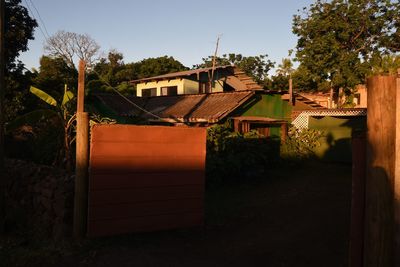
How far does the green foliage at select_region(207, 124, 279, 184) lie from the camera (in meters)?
14.5

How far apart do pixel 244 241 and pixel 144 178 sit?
2.11m

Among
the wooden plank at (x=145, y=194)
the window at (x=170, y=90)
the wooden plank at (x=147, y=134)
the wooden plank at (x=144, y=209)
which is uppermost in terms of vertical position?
the window at (x=170, y=90)

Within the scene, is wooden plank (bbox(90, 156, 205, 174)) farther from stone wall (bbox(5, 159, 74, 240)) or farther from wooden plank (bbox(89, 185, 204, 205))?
stone wall (bbox(5, 159, 74, 240))

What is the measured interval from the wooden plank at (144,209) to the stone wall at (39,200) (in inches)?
24.8

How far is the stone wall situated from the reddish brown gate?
68cm

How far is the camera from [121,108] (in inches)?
915

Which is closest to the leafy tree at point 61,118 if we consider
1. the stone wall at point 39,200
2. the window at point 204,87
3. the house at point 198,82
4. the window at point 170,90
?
the stone wall at point 39,200

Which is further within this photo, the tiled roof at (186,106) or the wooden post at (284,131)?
the wooden post at (284,131)

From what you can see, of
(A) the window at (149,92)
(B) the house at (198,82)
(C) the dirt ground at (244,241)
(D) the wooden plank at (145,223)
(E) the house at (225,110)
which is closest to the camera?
(C) the dirt ground at (244,241)

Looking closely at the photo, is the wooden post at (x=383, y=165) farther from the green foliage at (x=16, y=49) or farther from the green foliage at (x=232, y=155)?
the green foliage at (x=16, y=49)

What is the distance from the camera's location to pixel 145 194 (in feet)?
25.8

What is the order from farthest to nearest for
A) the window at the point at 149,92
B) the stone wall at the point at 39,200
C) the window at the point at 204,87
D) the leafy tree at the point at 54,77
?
the window at the point at 149,92, the window at the point at 204,87, the leafy tree at the point at 54,77, the stone wall at the point at 39,200

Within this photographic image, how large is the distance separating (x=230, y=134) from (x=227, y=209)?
601cm

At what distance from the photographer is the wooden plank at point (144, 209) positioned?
24.5 feet
